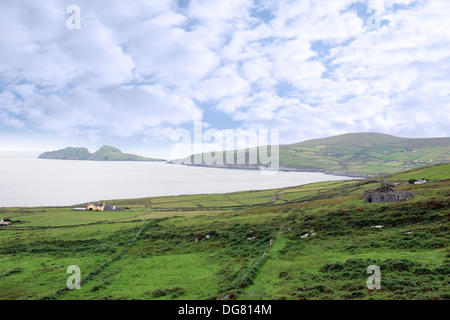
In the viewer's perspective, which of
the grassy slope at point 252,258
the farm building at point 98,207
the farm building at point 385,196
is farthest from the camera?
the farm building at point 98,207

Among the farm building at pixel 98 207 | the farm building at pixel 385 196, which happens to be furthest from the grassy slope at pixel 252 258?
the farm building at pixel 98 207

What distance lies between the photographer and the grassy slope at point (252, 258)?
74.1 feet

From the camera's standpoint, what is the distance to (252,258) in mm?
33344

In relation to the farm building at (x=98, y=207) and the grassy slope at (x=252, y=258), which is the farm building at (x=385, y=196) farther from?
the farm building at (x=98, y=207)

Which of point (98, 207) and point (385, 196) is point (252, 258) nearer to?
point (385, 196)

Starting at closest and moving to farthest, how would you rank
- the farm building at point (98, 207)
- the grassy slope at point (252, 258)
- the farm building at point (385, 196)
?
1. the grassy slope at point (252, 258)
2. the farm building at point (385, 196)
3. the farm building at point (98, 207)

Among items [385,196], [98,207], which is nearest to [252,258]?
[385,196]

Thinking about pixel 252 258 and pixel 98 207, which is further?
pixel 98 207

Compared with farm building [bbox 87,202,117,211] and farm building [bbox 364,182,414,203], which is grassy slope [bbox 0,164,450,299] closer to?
farm building [bbox 364,182,414,203]

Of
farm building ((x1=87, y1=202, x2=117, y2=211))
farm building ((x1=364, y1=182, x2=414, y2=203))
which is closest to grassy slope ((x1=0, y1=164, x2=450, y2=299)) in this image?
farm building ((x1=364, y1=182, x2=414, y2=203))

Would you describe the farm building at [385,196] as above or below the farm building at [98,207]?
above
